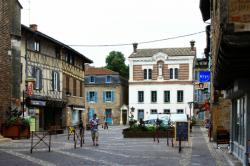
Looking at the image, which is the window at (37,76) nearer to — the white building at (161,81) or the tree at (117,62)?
the white building at (161,81)

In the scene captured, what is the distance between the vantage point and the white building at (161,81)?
226ft

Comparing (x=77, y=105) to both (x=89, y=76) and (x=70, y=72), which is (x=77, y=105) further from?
(x=89, y=76)

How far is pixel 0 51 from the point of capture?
87.7 ft

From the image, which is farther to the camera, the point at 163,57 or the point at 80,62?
the point at 163,57

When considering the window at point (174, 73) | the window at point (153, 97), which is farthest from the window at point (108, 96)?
the window at point (174, 73)

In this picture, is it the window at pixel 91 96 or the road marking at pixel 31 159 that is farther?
the window at pixel 91 96

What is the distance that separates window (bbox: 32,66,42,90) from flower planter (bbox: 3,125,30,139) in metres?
9.84

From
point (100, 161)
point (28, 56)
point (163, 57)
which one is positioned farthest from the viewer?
point (163, 57)

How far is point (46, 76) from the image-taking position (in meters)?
41.1

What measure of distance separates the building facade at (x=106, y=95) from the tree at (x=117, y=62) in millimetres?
11608

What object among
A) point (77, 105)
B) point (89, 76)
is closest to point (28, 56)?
point (77, 105)

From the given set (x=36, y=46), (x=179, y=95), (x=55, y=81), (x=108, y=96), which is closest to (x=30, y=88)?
(x=36, y=46)

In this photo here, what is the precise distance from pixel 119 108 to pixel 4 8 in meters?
46.6

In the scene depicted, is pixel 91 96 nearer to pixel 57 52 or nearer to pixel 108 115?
pixel 108 115
